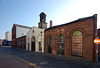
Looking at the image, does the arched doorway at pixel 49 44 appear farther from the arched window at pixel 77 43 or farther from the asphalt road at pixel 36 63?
the arched window at pixel 77 43

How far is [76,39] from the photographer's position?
8.87m

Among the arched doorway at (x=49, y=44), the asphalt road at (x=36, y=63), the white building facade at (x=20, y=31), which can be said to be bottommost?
the asphalt road at (x=36, y=63)

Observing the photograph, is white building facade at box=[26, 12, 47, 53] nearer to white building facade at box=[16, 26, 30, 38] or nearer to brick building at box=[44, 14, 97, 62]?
brick building at box=[44, 14, 97, 62]

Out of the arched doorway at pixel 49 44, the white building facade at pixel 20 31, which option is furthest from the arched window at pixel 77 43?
the white building facade at pixel 20 31

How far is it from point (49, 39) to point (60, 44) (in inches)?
123

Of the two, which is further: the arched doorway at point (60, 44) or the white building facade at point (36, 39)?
the white building facade at point (36, 39)

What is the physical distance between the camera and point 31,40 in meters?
17.6

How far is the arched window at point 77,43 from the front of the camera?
27.8 feet

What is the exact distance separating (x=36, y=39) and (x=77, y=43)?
11.0 metres

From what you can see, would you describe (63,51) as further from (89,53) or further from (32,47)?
(32,47)

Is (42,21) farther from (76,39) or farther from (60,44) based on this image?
(76,39)

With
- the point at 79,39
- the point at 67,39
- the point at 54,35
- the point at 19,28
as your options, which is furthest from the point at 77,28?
the point at 19,28

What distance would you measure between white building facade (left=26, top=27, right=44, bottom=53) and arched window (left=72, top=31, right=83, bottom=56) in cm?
778

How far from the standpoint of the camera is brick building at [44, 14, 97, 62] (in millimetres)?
7254
